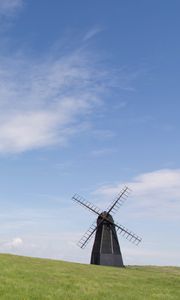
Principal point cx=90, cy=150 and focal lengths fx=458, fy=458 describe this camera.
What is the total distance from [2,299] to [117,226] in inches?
1456

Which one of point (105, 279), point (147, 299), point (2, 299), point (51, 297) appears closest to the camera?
point (2, 299)

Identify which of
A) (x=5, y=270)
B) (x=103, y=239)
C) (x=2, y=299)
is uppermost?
(x=103, y=239)

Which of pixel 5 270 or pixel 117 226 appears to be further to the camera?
pixel 117 226

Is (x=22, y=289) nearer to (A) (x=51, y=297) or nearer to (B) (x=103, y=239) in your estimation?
(A) (x=51, y=297)

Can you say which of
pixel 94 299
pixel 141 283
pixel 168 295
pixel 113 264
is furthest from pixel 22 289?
pixel 113 264

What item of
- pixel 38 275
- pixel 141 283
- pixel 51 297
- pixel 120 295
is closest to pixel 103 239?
pixel 141 283

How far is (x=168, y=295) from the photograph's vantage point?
29234mm

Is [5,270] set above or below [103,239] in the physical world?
below

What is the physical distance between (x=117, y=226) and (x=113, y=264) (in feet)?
17.1

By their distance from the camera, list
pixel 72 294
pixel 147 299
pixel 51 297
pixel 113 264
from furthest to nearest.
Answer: pixel 113 264, pixel 147 299, pixel 72 294, pixel 51 297

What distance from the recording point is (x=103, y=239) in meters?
54.7

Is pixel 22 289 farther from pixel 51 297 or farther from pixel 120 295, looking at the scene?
pixel 120 295

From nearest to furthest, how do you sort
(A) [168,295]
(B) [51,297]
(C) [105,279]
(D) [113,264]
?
(B) [51,297] < (A) [168,295] < (C) [105,279] < (D) [113,264]

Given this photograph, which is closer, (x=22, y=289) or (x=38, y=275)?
(x=22, y=289)
